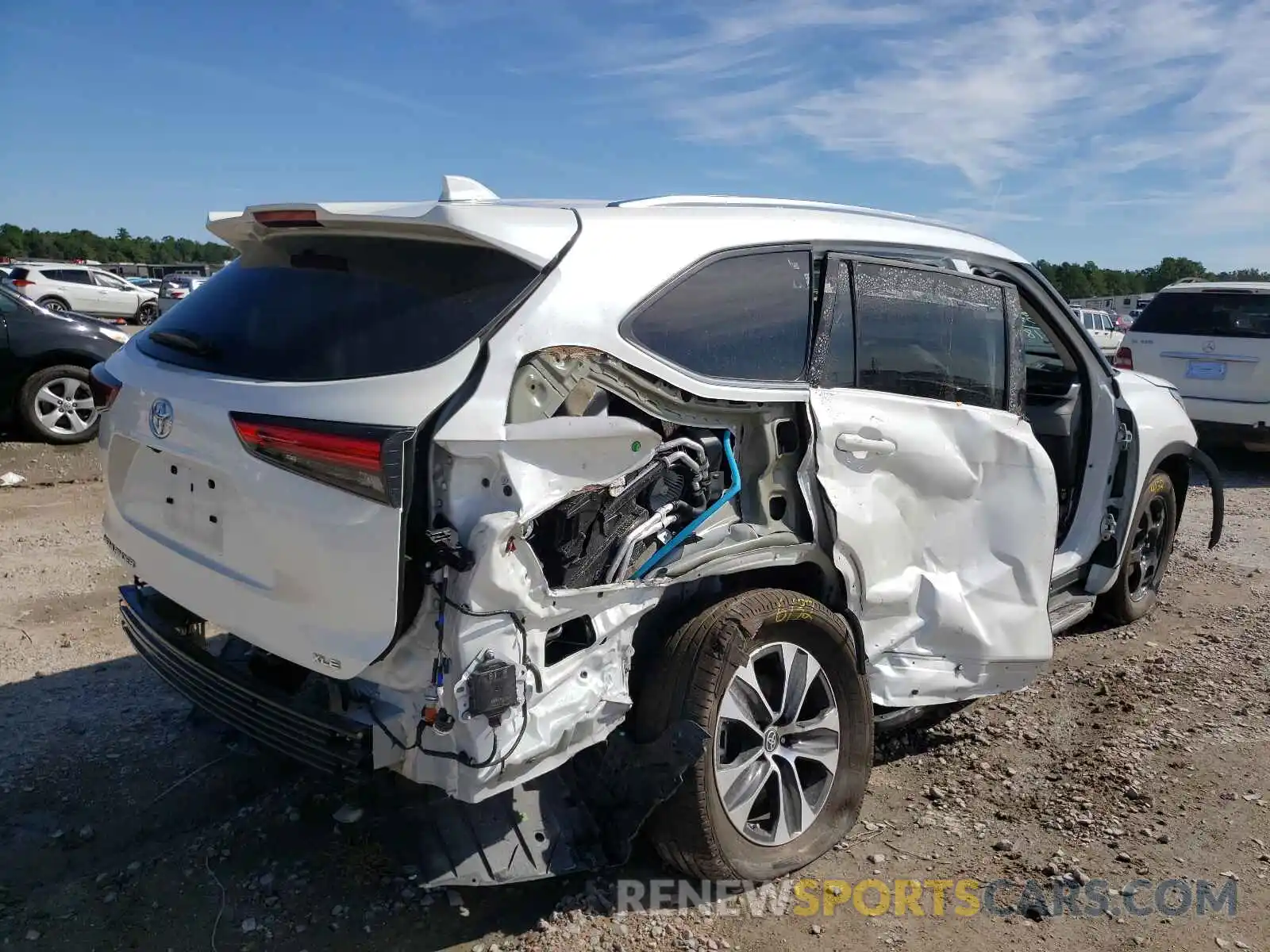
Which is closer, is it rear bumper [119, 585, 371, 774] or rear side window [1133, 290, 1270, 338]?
rear bumper [119, 585, 371, 774]

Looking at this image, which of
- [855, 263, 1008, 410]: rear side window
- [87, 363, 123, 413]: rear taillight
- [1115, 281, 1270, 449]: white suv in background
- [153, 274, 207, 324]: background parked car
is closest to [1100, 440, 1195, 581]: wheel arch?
[855, 263, 1008, 410]: rear side window

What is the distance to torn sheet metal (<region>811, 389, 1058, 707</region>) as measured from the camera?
10.6ft

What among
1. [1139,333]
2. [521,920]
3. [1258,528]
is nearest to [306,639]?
[521,920]

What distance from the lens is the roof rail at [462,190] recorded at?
9.32 ft

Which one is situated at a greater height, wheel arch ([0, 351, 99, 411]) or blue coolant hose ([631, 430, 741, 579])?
blue coolant hose ([631, 430, 741, 579])

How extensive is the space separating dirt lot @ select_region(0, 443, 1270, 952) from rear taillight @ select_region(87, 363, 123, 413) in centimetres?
128

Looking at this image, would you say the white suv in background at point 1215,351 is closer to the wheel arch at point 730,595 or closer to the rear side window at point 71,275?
the wheel arch at point 730,595

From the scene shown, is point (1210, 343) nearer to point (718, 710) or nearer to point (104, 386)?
point (718, 710)

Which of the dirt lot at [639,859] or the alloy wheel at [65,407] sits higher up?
the alloy wheel at [65,407]

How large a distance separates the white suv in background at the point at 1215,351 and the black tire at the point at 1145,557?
4.70m

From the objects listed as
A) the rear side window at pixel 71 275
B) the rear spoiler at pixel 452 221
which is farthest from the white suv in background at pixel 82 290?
the rear spoiler at pixel 452 221

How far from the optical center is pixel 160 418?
2.79 m

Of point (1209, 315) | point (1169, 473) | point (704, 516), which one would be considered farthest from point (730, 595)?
point (1209, 315)

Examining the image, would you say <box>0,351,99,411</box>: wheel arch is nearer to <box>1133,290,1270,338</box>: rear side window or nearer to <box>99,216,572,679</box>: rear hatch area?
<box>99,216,572,679</box>: rear hatch area
